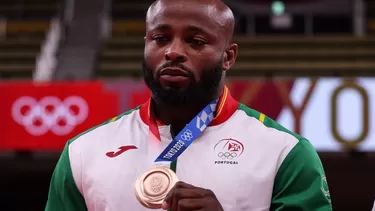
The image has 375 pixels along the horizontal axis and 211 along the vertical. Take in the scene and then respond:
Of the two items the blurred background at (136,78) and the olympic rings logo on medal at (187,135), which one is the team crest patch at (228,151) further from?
the blurred background at (136,78)

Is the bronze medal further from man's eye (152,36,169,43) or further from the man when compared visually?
man's eye (152,36,169,43)

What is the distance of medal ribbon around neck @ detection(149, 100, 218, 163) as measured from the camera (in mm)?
1628

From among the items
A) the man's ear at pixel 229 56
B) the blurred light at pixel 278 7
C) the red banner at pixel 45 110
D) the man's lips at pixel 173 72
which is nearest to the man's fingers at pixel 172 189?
the man's lips at pixel 173 72

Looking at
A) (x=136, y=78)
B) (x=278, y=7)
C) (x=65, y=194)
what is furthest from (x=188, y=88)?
(x=278, y=7)

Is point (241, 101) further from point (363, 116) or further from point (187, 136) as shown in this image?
point (187, 136)

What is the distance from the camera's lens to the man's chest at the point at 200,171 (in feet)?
5.31

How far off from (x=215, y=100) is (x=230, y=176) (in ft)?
0.70

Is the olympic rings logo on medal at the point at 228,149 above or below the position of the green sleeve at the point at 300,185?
above

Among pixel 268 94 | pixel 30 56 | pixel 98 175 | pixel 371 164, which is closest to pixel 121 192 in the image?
pixel 98 175

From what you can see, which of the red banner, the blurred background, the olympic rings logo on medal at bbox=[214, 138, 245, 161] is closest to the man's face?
the olympic rings logo on medal at bbox=[214, 138, 245, 161]

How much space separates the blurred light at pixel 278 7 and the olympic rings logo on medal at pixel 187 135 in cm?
905

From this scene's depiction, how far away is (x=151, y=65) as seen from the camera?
166cm

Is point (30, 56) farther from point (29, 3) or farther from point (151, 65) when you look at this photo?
point (151, 65)

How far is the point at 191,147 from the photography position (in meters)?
1.71
